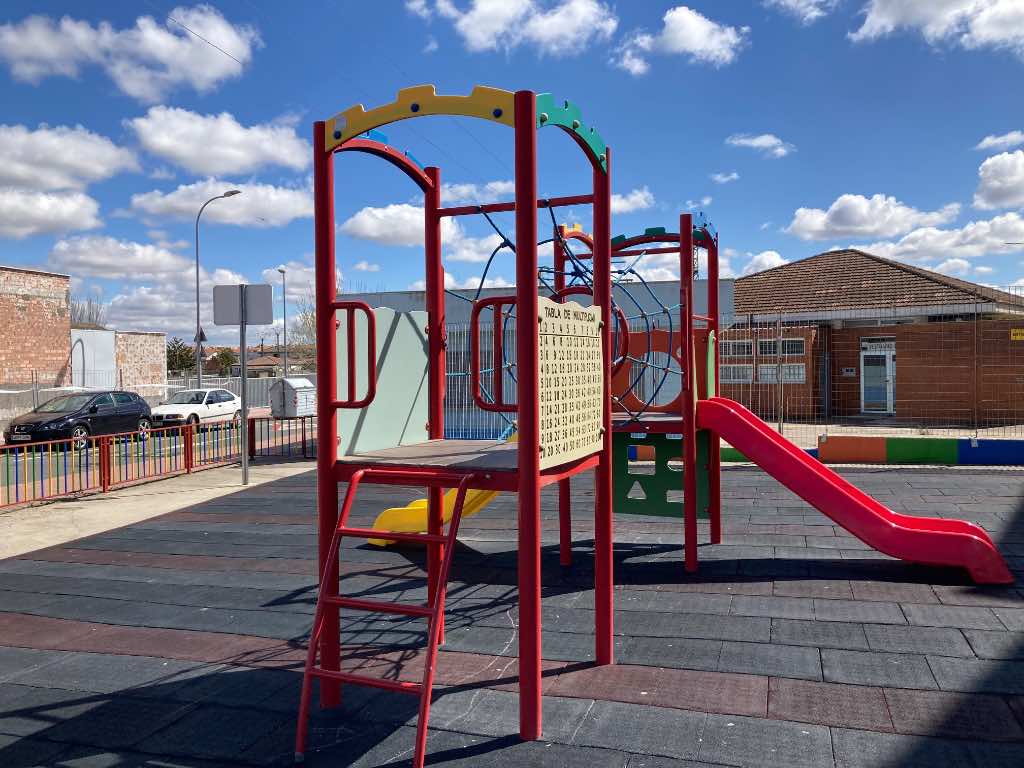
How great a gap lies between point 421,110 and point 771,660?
350 centimetres

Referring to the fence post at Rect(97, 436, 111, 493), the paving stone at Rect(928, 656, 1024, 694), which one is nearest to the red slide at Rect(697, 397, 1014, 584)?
the paving stone at Rect(928, 656, 1024, 694)

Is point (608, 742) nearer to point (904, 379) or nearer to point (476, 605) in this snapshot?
point (476, 605)

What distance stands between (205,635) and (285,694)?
1240 mm

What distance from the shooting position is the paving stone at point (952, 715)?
11.7 ft

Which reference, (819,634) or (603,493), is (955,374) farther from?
(603,493)

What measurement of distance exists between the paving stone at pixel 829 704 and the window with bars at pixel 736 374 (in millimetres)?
16826

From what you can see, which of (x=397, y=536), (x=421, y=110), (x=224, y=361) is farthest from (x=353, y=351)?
(x=224, y=361)

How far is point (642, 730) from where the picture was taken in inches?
145

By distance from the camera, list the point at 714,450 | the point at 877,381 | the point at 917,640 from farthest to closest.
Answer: the point at 877,381
the point at 714,450
the point at 917,640

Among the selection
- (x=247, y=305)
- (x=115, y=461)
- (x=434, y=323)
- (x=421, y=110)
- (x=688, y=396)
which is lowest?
(x=115, y=461)

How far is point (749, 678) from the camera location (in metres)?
4.27

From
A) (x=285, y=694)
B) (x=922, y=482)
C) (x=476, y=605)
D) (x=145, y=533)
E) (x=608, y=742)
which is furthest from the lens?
(x=922, y=482)

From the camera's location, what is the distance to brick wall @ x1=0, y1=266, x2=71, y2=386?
31.4 meters

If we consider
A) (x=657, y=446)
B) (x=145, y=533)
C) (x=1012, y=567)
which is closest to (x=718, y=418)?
(x=657, y=446)
